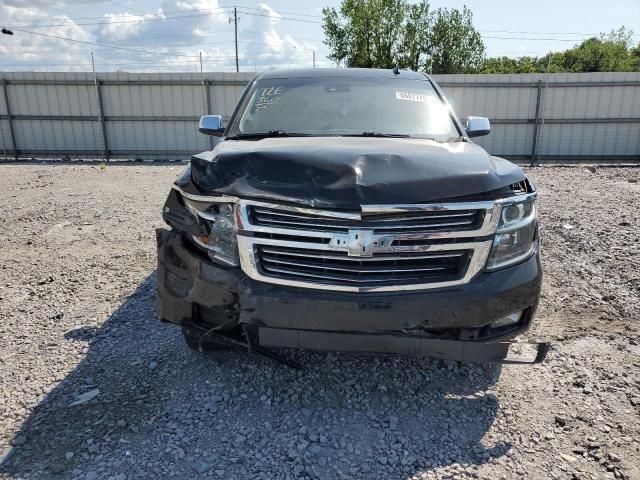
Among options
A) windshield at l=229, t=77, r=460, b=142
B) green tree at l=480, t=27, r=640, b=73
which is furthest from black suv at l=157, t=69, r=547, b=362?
green tree at l=480, t=27, r=640, b=73

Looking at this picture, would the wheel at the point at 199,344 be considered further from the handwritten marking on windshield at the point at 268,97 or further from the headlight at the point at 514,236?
the handwritten marking on windshield at the point at 268,97

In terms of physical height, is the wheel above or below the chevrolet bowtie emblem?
below

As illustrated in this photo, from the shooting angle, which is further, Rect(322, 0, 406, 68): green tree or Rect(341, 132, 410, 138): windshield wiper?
Rect(322, 0, 406, 68): green tree

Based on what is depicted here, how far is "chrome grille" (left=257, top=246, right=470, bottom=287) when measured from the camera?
239cm

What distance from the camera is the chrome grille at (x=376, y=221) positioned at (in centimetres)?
233

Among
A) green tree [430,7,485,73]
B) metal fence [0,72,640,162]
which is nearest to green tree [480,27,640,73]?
green tree [430,7,485,73]

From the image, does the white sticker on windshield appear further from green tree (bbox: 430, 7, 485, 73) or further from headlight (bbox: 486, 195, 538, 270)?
green tree (bbox: 430, 7, 485, 73)

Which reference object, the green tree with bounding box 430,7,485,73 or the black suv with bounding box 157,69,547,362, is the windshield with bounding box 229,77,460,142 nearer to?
the black suv with bounding box 157,69,547,362

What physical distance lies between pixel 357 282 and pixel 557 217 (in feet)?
18.5

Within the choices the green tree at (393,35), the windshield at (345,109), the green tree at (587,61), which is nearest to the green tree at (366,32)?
the green tree at (393,35)

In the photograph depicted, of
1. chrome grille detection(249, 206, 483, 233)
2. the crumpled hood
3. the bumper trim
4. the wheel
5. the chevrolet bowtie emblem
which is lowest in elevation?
the wheel

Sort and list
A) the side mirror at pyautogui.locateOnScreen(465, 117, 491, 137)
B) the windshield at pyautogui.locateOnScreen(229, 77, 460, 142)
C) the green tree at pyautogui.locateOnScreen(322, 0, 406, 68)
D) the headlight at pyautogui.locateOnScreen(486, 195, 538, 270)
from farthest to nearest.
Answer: the green tree at pyautogui.locateOnScreen(322, 0, 406, 68)
the side mirror at pyautogui.locateOnScreen(465, 117, 491, 137)
the windshield at pyautogui.locateOnScreen(229, 77, 460, 142)
the headlight at pyautogui.locateOnScreen(486, 195, 538, 270)

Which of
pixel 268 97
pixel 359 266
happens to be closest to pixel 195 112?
pixel 268 97

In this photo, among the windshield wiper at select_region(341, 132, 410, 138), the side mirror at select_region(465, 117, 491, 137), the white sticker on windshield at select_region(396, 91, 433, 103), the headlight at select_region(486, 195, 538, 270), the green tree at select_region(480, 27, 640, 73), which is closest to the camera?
the headlight at select_region(486, 195, 538, 270)
